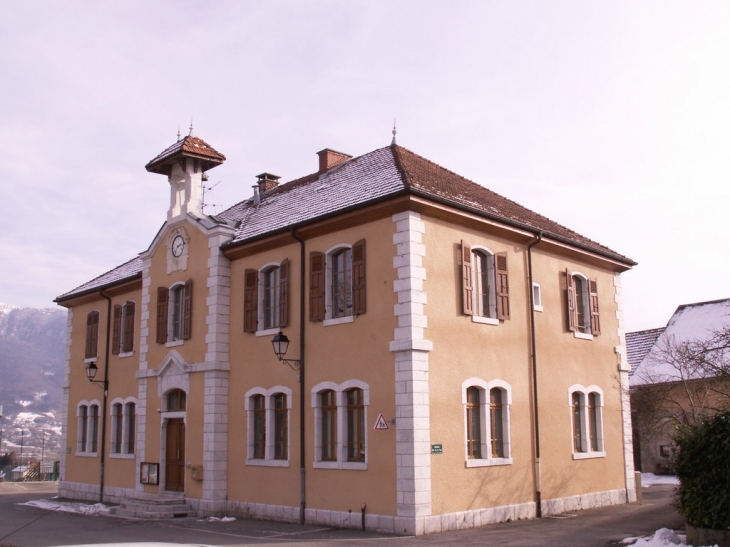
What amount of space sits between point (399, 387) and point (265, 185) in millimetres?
13600

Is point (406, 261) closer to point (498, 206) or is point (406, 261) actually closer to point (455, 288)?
point (455, 288)

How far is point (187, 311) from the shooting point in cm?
2242

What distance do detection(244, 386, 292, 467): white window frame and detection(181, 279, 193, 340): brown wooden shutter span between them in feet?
10.2

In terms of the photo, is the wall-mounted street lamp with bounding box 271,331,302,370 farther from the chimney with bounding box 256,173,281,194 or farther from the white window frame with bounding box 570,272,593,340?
the chimney with bounding box 256,173,281,194

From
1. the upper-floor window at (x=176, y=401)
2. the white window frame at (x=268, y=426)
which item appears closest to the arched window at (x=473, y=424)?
the white window frame at (x=268, y=426)

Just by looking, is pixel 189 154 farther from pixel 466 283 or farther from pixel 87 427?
pixel 87 427

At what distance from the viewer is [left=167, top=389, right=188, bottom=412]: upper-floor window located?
22.6 metres

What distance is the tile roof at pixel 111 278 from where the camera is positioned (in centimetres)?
2684

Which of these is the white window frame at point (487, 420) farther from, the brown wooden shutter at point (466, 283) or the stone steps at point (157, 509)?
the stone steps at point (157, 509)

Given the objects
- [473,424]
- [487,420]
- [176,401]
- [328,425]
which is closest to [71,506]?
[176,401]

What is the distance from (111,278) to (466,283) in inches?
622

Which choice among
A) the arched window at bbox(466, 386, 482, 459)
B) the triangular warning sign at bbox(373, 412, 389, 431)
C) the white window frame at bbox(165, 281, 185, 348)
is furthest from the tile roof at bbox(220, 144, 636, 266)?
the triangular warning sign at bbox(373, 412, 389, 431)

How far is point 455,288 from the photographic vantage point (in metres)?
17.8

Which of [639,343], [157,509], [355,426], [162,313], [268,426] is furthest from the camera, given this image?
[639,343]
